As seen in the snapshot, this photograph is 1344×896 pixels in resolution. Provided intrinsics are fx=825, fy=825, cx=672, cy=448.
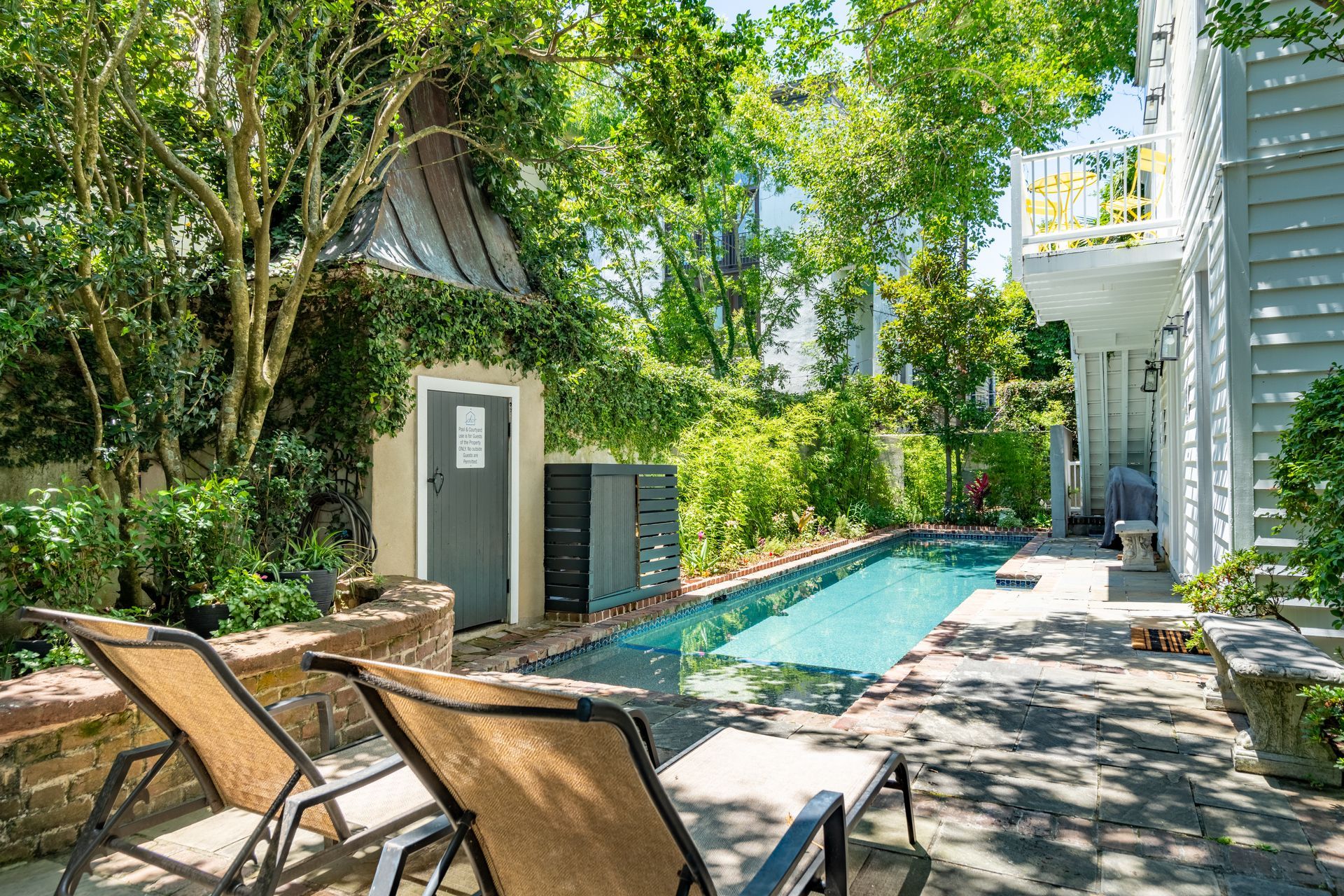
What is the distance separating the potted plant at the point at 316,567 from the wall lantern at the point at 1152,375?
32.9 ft

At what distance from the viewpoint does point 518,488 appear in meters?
7.14

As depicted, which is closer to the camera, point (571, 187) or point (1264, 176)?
point (1264, 176)

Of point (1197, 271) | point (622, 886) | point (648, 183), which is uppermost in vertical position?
point (648, 183)

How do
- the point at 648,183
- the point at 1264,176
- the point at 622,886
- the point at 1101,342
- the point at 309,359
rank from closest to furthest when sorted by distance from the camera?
the point at 622,886 < the point at 1264,176 < the point at 309,359 < the point at 648,183 < the point at 1101,342

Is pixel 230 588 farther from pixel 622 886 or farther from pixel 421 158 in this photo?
pixel 421 158

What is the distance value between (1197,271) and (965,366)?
9303 mm

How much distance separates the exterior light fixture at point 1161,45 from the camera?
919 cm

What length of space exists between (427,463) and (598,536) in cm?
176

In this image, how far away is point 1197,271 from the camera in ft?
21.0

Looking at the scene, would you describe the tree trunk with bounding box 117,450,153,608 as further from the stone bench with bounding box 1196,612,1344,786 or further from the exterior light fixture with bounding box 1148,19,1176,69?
the exterior light fixture with bounding box 1148,19,1176,69

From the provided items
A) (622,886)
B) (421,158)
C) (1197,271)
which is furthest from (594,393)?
(622,886)

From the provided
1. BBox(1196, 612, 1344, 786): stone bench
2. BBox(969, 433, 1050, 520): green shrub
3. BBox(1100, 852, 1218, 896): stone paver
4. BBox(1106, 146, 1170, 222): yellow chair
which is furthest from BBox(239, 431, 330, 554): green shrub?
BBox(969, 433, 1050, 520): green shrub

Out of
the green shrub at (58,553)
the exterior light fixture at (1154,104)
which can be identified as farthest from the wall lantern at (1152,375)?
the green shrub at (58,553)

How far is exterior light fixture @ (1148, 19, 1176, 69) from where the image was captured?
919cm
